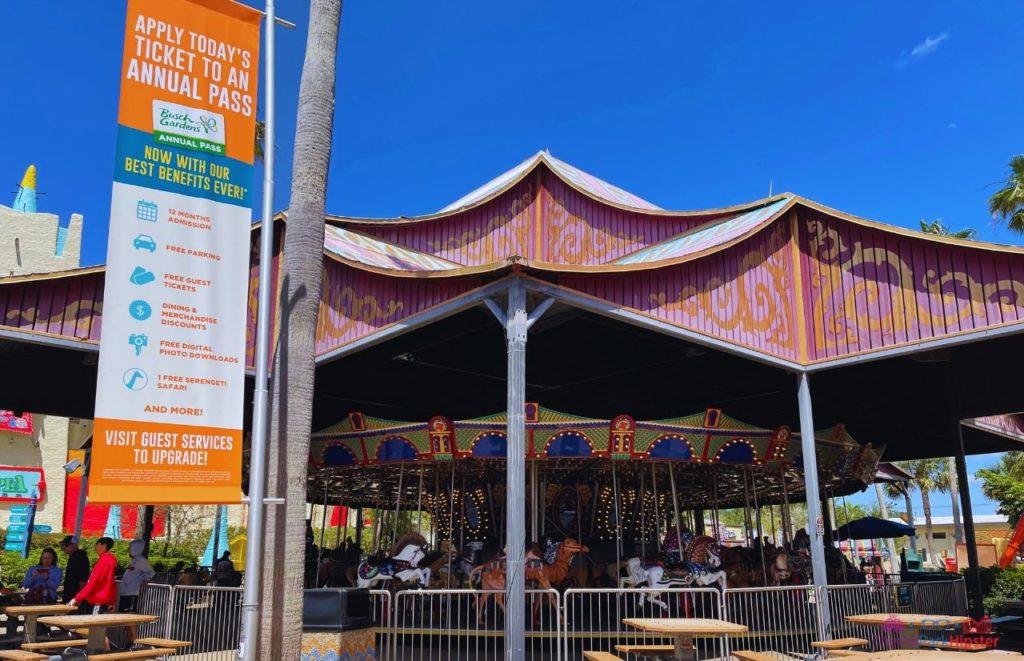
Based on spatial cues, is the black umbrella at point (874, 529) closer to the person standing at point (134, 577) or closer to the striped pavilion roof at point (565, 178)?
the striped pavilion roof at point (565, 178)

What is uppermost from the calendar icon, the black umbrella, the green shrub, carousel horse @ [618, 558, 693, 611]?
the calendar icon

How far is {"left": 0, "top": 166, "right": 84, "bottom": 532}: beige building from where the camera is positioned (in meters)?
37.3

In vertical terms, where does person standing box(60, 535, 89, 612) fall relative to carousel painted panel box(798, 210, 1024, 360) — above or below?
A: below

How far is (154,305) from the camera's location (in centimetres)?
759

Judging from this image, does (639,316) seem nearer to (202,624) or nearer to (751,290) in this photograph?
(751,290)

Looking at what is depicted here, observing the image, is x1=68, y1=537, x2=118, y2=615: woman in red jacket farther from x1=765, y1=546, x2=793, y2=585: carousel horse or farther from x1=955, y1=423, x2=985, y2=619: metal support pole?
x1=955, y1=423, x2=985, y2=619: metal support pole

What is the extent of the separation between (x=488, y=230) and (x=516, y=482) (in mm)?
10935

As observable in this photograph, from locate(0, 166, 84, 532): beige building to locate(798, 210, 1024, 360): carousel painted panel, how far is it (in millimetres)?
31560

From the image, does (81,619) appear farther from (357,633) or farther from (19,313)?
(19,313)

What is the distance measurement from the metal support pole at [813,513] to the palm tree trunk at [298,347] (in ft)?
26.2

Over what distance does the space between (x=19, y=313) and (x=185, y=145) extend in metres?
5.58

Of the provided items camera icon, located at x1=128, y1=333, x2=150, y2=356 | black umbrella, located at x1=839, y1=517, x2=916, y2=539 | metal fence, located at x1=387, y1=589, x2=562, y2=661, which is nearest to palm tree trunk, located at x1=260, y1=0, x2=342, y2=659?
camera icon, located at x1=128, y1=333, x2=150, y2=356

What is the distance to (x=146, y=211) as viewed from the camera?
7742 mm

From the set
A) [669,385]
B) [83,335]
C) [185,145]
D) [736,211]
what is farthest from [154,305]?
[669,385]
